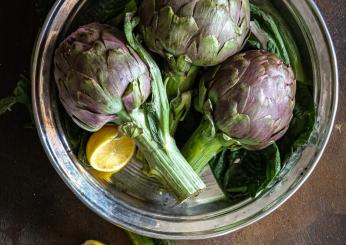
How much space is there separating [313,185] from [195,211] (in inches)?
12.8

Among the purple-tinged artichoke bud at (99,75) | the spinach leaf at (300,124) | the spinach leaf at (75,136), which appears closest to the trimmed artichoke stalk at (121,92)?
the purple-tinged artichoke bud at (99,75)

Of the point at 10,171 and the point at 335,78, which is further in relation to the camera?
the point at 10,171

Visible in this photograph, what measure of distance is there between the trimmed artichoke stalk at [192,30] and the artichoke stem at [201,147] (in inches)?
4.8

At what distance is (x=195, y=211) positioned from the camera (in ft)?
4.52

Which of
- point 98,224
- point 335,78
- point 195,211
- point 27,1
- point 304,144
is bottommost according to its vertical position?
point 98,224

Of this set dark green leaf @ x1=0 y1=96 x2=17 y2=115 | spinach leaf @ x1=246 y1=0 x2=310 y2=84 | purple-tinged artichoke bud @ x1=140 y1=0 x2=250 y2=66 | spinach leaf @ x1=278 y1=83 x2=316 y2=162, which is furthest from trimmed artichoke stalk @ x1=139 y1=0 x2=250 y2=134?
dark green leaf @ x1=0 y1=96 x2=17 y2=115

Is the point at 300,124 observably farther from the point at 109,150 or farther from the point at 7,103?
the point at 7,103

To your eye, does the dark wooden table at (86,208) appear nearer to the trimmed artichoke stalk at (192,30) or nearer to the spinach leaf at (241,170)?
the spinach leaf at (241,170)

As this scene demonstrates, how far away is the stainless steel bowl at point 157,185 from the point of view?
127cm

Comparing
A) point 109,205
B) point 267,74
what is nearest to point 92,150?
point 109,205

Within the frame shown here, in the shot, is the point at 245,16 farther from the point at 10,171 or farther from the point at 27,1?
the point at 10,171

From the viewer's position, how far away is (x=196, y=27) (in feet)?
3.67

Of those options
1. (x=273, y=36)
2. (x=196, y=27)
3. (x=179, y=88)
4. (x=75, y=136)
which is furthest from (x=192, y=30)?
(x=75, y=136)

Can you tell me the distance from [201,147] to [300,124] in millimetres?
230
